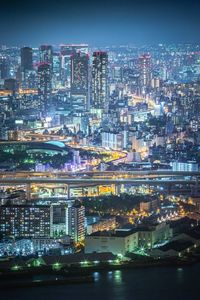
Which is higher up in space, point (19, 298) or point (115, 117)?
point (115, 117)

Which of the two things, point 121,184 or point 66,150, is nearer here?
point 121,184

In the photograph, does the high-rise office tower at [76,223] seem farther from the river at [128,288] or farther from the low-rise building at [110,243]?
the river at [128,288]

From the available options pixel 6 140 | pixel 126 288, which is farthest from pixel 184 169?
pixel 126 288

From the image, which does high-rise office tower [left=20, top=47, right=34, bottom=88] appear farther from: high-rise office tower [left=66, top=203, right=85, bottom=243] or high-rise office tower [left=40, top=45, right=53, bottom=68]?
high-rise office tower [left=66, top=203, right=85, bottom=243]

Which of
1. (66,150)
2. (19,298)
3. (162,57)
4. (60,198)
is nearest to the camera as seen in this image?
(19,298)

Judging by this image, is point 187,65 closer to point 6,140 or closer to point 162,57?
point 162,57

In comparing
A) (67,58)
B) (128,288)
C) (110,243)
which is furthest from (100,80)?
(128,288)

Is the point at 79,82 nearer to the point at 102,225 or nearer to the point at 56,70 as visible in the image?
the point at 56,70
